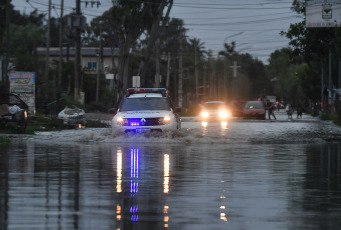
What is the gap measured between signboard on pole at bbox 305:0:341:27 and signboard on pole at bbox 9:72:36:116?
1722cm

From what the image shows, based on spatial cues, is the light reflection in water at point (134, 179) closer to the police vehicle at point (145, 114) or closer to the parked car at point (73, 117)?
the police vehicle at point (145, 114)

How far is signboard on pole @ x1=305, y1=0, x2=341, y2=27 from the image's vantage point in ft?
166

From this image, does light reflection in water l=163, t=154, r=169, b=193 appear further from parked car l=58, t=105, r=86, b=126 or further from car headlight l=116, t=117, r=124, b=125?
parked car l=58, t=105, r=86, b=126

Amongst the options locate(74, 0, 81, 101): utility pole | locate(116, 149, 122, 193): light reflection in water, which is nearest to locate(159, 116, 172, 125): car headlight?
locate(116, 149, 122, 193): light reflection in water

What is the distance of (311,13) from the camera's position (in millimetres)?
51062

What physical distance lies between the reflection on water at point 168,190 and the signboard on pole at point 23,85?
62.6ft

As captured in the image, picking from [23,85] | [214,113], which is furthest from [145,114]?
[214,113]

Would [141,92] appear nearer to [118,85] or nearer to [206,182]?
[206,182]

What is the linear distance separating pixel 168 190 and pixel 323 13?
39.0m

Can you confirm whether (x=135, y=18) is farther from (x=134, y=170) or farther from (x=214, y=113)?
(x=134, y=170)

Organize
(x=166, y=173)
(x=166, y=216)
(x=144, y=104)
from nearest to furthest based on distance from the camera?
1. (x=166, y=216)
2. (x=166, y=173)
3. (x=144, y=104)

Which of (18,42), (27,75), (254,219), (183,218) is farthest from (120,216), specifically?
(18,42)

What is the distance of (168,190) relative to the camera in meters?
13.7

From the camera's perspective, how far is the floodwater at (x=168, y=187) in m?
10.2
